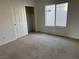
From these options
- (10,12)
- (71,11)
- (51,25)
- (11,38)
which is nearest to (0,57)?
(11,38)

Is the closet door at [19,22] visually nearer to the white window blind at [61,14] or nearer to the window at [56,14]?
the window at [56,14]

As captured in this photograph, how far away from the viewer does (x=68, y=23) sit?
454 cm

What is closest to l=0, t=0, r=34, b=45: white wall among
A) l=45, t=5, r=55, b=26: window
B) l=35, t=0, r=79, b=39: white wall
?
l=35, t=0, r=79, b=39: white wall

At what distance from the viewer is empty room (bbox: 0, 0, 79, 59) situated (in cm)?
325

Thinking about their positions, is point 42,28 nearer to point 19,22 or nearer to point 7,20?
point 19,22

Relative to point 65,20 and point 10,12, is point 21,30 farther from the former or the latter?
point 65,20

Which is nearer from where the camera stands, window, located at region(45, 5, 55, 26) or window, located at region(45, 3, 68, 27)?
window, located at region(45, 3, 68, 27)

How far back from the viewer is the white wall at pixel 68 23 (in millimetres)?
4184

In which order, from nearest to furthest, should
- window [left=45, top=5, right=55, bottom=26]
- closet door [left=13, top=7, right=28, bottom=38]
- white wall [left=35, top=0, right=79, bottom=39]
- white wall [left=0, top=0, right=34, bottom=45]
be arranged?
1. white wall [left=0, top=0, right=34, bottom=45]
2. white wall [left=35, top=0, right=79, bottom=39]
3. closet door [left=13, top=7, right=28, bottom=38]
4. window [left=45, top=5, right=55, bottom=26]

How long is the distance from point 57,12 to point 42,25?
5.15ft

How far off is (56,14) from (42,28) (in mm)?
1598

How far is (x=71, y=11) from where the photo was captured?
4.30m

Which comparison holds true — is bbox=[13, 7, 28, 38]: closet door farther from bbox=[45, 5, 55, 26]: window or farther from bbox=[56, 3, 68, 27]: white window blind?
bbox=[56, 3, 68, 27]: white window blind

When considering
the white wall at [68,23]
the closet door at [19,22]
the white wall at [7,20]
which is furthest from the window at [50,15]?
the white wall at [7,20]
